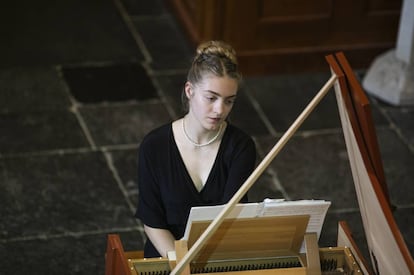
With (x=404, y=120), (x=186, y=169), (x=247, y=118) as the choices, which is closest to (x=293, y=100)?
(x=247, y=118)

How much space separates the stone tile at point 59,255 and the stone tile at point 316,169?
2.98 ft

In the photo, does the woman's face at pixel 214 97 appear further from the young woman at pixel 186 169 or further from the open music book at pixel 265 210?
the open music book at pixel 265 210

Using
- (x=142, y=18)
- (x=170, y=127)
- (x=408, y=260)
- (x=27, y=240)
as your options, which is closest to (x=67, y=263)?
(x=27, y=240)

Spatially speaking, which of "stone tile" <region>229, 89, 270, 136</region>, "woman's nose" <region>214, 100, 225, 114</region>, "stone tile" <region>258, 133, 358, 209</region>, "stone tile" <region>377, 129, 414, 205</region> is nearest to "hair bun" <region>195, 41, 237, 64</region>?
"woman's nose" <region>214, 100, 225, 114</region>

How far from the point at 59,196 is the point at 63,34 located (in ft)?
5.80

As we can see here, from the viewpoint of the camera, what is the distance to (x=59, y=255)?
169 inches

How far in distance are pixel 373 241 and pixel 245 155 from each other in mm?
611

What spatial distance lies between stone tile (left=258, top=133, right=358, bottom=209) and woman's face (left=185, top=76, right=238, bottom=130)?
1790 millimetres

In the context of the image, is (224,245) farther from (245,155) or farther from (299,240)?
(245,155)

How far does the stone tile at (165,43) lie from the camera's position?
5988mm

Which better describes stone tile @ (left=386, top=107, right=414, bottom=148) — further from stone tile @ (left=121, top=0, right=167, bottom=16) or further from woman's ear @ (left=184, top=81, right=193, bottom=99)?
woman's ear @ (left=184, top=81, right=193, bottom=99)

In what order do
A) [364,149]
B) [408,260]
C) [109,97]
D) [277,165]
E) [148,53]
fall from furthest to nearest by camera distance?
[148,53], [109,97], [277,165], [364,149], [408,260]

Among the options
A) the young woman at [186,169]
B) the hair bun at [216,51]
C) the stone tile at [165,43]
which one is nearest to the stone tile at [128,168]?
the stone tile at [165,43]

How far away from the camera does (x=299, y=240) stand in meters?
2.99
